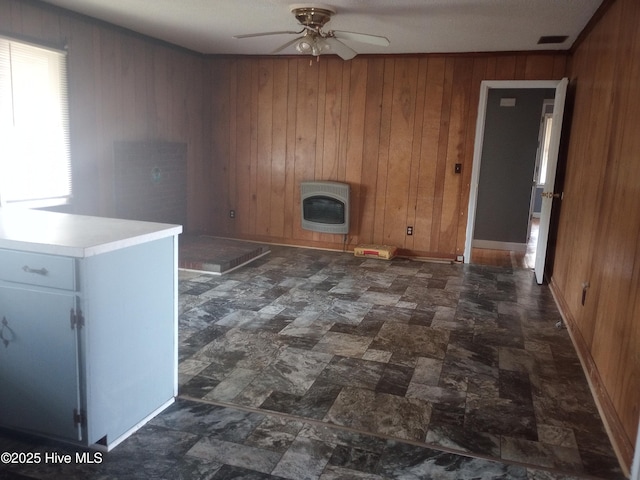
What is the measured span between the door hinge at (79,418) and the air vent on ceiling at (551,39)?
4733 millimetres

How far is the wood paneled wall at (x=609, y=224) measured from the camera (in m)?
2.34

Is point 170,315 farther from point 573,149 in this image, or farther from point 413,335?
point 573,149

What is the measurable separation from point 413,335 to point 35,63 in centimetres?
362

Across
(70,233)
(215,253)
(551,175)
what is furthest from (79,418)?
(551,175)

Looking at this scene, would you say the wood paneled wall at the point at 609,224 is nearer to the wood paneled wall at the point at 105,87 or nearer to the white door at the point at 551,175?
the white door at the point at 551,175

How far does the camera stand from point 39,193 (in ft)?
13.9

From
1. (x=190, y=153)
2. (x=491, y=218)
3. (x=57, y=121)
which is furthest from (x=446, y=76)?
(x=57, y=121)

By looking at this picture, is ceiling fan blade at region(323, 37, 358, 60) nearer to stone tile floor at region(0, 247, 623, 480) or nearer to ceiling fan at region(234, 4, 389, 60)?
ceiling fan at region(234, 4, 389, 60)

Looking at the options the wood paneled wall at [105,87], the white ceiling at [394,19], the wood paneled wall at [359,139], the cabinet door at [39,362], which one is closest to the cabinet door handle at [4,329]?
the cabinet door at [39,362]

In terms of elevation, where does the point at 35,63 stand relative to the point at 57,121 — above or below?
above

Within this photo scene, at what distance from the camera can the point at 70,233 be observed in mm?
2125

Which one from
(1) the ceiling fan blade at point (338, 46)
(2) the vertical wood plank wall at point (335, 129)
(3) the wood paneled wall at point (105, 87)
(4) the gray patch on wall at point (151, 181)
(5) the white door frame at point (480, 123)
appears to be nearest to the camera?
(2) the vertical wood plank wall at point (335, 129)

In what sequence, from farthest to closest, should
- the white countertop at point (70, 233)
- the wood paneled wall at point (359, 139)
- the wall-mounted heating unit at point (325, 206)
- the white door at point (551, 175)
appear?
the wall-mounted heating unit at point (325, 206) < the wood paneled wall at point (359, 139) < the white door at point (551, 175) < the white countertop at point (70, 233)

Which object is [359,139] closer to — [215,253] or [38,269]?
[215,253]
